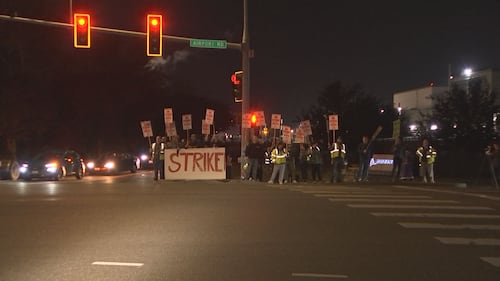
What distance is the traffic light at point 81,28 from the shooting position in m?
22.0

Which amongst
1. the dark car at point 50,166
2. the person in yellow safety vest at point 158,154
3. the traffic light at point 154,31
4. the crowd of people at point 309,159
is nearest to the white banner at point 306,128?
the crowd of people at point 309,159

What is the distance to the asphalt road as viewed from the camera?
788 centimetres

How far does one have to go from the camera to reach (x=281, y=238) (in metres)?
10.1

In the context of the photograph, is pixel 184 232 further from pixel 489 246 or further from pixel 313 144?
pixel 313 144

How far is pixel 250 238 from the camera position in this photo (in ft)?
33.2

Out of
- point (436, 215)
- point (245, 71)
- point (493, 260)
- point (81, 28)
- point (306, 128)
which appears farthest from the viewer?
point (306, 128)

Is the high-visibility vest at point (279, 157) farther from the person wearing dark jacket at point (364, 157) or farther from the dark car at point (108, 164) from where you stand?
the dark car at point (108, 164)

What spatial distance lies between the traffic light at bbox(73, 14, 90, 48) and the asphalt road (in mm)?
7602

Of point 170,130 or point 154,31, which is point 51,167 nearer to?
point 170,130

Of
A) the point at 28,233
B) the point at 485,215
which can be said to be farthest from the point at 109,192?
the point at 485,215

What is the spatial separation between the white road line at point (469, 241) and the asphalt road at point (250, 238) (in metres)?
0.02

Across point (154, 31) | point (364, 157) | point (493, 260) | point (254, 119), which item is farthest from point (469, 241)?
point (254, 119)

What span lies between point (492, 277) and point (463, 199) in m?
9.09

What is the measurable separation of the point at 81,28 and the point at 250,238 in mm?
14582
